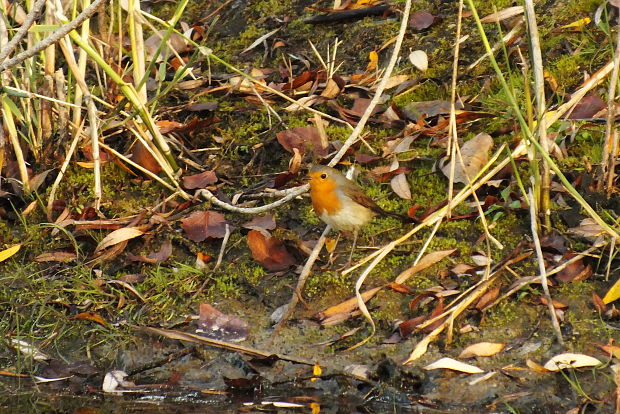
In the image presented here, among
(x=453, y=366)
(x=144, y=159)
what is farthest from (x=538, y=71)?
(x=144, y=159)

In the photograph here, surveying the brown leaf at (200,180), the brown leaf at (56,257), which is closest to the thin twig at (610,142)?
the brown leaf at (200,180)

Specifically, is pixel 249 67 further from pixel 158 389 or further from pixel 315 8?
pixel 158 389

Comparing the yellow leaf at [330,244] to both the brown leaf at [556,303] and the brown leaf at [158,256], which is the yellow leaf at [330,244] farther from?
the brown leaf at [556,303]

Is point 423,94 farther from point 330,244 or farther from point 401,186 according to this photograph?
point 330,244

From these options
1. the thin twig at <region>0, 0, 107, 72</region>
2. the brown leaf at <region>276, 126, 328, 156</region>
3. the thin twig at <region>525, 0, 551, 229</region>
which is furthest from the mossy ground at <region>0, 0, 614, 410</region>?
the thin twig at <region>0, 0, 107, 72</region>

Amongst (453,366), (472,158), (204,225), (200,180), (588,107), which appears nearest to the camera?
(453,366)

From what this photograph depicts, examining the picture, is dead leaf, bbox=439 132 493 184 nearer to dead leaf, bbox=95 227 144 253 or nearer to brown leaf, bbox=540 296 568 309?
brown leaf, bbox=540 296 568 309
